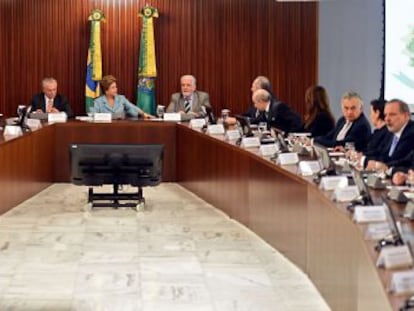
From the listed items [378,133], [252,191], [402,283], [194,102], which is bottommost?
[252,191]

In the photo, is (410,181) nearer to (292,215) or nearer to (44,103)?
(292,215)

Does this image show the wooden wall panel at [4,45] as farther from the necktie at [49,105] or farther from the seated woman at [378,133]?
the seated woman at [378,133]

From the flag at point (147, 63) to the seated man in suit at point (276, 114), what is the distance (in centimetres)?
258

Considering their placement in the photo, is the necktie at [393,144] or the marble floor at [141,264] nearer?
the marble floor at [141,264]

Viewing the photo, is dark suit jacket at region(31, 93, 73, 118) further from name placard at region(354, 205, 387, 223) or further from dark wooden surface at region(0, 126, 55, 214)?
name placard at region(354, 205, 387, 223)

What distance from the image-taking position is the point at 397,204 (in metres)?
4.49

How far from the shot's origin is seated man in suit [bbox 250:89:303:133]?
9.72m

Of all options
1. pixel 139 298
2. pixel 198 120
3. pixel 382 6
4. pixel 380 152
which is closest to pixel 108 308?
pixel 139 298

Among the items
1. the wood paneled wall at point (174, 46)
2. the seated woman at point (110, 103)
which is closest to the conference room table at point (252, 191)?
the seated woman at point (110, 103)

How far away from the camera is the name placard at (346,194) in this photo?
15.4 ft

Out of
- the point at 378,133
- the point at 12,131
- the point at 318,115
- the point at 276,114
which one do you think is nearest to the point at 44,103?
the point at 12,131

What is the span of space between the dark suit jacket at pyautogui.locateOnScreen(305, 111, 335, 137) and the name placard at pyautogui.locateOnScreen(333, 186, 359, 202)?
14.1 feet

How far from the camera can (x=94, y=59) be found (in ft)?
39.7

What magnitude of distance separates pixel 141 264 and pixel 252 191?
141 centimetres
